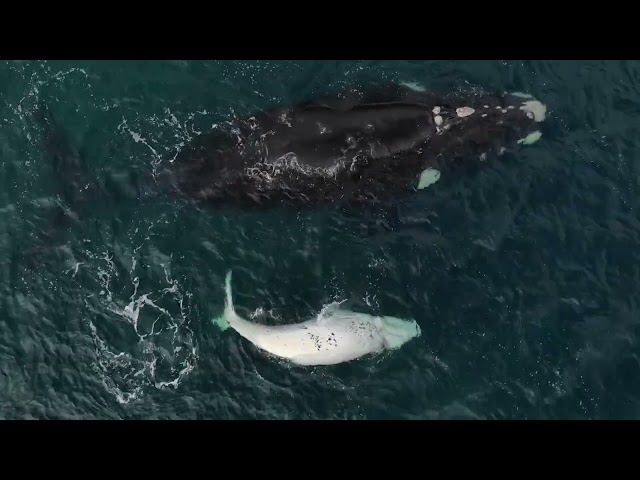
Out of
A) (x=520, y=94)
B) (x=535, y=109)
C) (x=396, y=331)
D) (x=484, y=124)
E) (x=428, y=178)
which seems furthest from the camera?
(x=520, y=94)

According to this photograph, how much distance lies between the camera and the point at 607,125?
1011 inches

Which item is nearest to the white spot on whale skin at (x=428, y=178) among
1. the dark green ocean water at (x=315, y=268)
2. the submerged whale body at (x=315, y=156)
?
the submerged whale body at (x=315, y=156)

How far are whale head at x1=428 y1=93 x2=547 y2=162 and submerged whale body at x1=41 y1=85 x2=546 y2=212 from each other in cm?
6

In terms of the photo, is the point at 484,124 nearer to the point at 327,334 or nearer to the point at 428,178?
the point at 428,178

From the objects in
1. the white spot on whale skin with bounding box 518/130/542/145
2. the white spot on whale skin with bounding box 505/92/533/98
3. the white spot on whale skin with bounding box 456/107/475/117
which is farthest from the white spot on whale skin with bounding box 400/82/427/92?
Result: the white spot on whale skin with bounding box 518/130/542/145

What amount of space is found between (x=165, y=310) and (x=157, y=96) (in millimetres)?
8990

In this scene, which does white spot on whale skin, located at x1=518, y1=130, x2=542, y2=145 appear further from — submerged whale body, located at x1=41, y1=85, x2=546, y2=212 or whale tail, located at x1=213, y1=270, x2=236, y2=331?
whale tail, located at x1=213, y1=270, x2=236, y2=331

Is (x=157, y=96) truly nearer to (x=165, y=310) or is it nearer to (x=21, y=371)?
(x=165, y=310)

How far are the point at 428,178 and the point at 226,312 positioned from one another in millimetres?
9856

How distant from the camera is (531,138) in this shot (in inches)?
1005

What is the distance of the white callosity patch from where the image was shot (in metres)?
25.7

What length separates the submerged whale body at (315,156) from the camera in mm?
24016

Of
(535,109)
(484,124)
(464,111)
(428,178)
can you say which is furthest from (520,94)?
(428,178)

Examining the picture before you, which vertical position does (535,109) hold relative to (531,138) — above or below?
above
